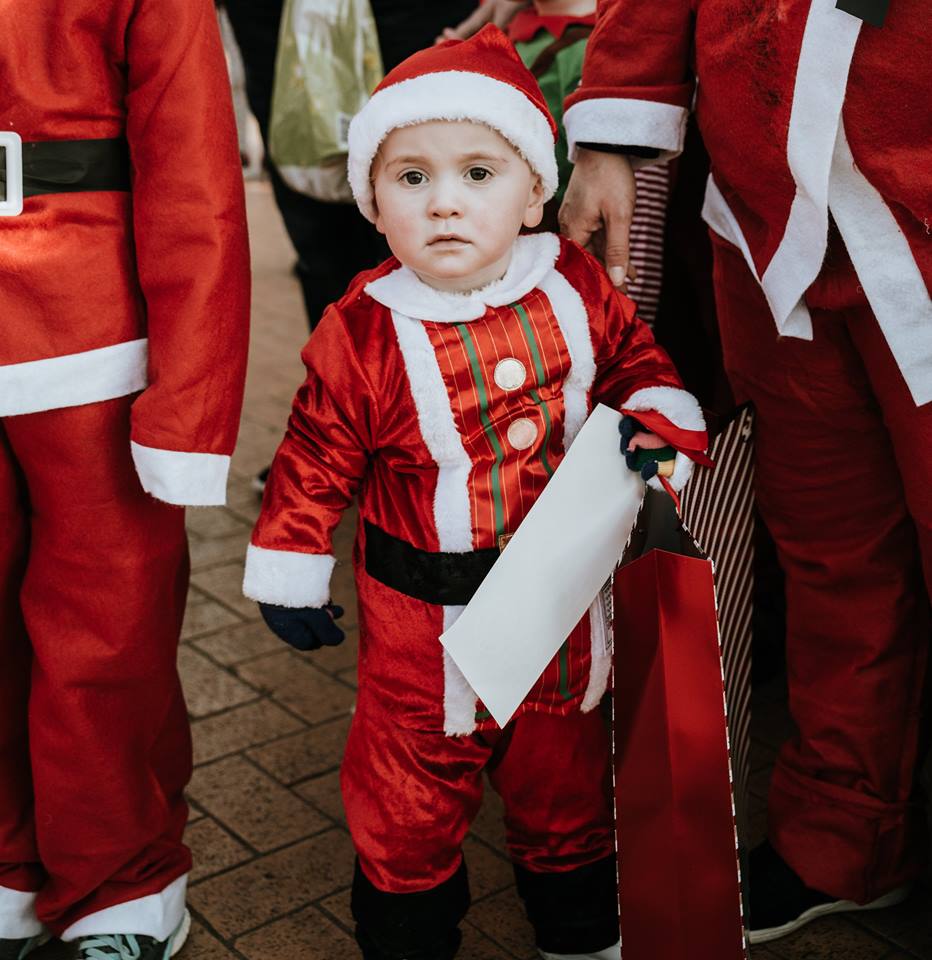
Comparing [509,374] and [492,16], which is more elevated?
[492,16]

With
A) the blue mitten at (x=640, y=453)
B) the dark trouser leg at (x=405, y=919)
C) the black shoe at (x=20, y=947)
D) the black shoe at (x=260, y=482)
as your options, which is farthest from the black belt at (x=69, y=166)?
the black shoe at (x=260, y=482)

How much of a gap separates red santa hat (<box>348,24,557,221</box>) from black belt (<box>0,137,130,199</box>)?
0.35m

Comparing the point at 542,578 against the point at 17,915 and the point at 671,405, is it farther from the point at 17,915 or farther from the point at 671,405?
the point at 17,915

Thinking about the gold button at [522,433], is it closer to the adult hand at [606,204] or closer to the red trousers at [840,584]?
the adult hand at [606,204]

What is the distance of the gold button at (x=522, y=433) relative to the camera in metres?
1.96

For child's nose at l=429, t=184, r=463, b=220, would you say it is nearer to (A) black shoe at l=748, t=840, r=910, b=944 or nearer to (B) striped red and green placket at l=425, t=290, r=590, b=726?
(B) striped red and green placket at l=425, t=290, r=590, b=726

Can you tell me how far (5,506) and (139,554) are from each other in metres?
0.21

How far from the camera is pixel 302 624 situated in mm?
1978

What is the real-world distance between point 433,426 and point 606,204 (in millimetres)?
516

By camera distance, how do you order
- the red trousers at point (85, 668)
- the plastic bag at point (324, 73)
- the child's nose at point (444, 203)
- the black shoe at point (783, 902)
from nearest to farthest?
the child's nose at point (444, 203) < the red trousers at point (85, 668) < the black shoe at point (783, 902) < the plastic bag at point (324, 73)

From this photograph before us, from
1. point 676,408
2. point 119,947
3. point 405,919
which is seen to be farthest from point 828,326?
point 119,947

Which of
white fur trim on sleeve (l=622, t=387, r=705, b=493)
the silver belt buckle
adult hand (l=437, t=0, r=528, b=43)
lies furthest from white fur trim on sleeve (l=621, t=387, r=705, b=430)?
adult hand (l=437, t=0, r=528, b=43)

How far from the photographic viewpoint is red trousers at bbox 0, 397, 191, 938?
207 cm

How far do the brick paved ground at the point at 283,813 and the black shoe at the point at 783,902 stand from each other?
0.9 inches
